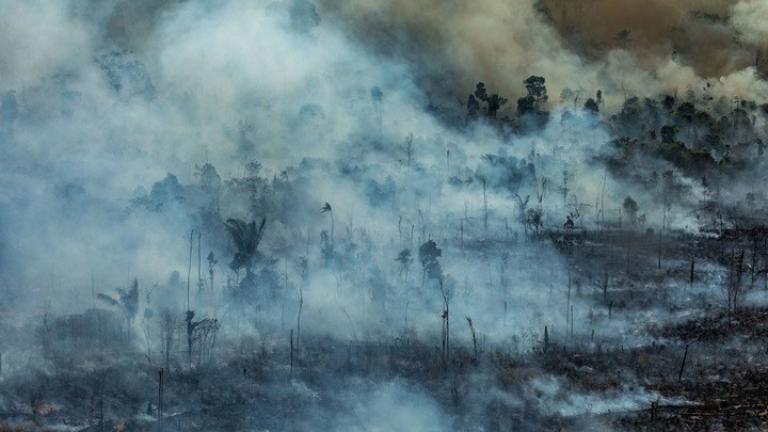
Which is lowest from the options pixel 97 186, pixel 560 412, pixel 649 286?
pixel 560 412

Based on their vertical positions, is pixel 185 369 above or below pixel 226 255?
below

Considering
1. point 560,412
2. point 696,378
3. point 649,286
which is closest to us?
point 560,412

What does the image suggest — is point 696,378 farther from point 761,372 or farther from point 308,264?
point 308,264

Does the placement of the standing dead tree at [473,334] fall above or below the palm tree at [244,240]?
below

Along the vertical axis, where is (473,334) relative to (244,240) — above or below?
below

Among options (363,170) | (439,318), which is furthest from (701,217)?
(439,318)

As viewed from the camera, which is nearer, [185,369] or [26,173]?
[185,369]

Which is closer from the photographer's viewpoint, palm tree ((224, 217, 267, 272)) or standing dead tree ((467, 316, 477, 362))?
standing dead tree ((467, 316, 477, 362))

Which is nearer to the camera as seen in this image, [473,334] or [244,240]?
[473,334]

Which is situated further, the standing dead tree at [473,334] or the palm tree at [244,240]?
the palm tree at [244,240]

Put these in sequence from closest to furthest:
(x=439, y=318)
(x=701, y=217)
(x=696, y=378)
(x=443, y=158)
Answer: (x=696, y=378) < (x=439, y=318) < (x=701, y=217) < (x=443, y=158)

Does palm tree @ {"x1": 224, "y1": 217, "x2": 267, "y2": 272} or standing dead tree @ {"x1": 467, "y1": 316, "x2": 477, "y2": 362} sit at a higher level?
palm tree @ {"x1": 224, "y1": 217, "x2": 267, "y2": 272}
